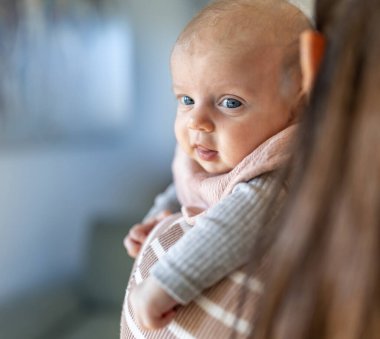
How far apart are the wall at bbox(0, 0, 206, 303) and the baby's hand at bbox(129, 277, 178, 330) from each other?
1722mm

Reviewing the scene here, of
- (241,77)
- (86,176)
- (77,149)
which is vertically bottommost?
(86,176)

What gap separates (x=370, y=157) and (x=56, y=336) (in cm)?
202

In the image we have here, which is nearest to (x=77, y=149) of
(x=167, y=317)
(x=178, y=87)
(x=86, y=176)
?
(x=86, y=176)

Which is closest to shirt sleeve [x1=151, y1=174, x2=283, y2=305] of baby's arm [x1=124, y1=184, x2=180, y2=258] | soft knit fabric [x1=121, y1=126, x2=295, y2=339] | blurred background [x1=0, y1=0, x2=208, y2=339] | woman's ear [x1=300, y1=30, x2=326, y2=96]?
soft knit fabric [x1=121, y1=126, x2=295, y2=339]

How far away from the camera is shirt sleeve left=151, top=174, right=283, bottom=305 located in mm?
488

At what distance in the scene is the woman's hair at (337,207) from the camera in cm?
39

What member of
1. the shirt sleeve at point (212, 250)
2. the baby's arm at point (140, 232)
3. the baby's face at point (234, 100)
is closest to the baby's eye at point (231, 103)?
the baby's face at point (234, 100)

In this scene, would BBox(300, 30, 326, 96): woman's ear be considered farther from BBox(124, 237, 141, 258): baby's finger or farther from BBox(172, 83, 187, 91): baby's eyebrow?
BBox(124, 237, 141, 258): baby's finger

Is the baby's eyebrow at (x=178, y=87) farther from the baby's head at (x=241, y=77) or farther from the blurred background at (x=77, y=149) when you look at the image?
the blurred background at (x=77, y=149)

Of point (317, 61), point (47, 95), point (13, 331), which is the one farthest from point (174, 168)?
point (47, 95)

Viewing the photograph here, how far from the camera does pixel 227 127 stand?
0.58 m

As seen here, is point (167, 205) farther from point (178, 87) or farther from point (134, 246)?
point (178, 87)

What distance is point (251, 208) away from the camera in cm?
50

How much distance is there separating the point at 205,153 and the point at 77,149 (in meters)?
1.99
